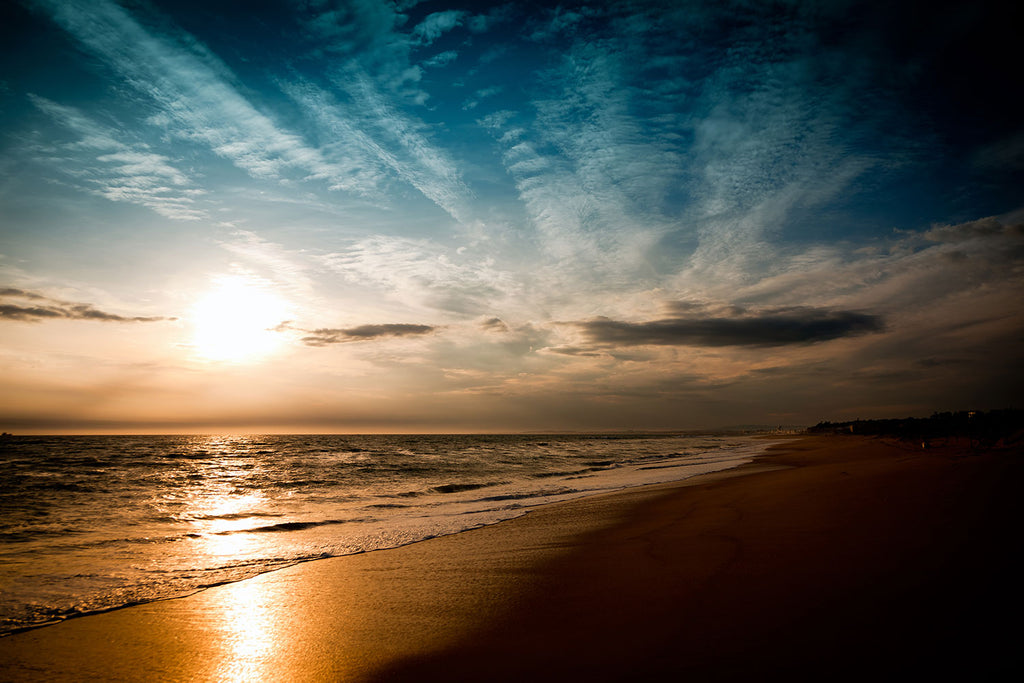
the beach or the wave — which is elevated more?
the beach

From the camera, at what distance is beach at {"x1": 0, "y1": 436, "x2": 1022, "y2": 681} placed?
12.1 feet

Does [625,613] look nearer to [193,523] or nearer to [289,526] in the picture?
[289,526]

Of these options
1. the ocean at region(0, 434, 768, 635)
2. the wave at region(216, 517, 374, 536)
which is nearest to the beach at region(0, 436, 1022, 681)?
the ocean at region(0, 434, 768, 635)

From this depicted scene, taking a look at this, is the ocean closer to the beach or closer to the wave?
the wave

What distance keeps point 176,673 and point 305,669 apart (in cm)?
114

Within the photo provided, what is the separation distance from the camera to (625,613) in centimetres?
485

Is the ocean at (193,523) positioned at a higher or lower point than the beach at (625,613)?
lower

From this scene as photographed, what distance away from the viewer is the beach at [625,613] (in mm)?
3689

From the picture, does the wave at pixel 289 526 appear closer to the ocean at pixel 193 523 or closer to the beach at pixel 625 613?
the ocean at pixel 193 523

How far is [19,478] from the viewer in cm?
2275

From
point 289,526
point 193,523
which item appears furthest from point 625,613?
point 193,523

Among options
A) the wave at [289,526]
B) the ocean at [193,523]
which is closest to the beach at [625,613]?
the ocean at [193,523]

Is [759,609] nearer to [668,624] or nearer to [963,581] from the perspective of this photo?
[668,624]

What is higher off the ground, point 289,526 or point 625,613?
point 625,613
